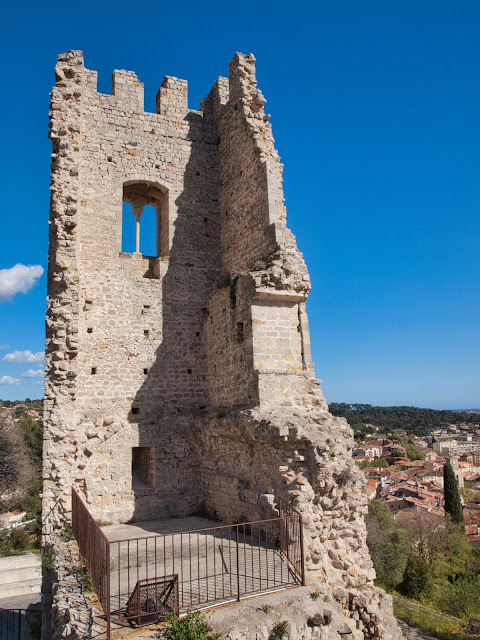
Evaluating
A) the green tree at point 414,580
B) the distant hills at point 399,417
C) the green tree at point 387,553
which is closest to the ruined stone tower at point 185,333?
the green tree at point 387,553

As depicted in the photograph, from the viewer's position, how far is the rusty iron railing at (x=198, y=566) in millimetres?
5680

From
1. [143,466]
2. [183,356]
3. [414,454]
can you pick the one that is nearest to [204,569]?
[143,466]

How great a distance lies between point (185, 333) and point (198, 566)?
6266 mm

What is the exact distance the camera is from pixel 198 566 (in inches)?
245

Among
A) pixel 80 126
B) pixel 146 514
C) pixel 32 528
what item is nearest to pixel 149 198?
pixel 80 126

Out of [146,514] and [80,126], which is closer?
A: [146,514]

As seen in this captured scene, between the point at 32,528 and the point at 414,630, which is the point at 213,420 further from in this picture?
the point at 32,528

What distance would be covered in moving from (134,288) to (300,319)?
4.07 meters

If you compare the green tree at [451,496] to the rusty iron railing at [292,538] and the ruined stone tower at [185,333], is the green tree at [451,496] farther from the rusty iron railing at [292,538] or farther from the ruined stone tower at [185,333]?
the rusty iron railing at [292,538]

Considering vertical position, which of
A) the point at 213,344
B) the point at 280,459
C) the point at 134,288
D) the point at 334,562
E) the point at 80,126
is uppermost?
the point at 80,126

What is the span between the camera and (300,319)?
9750 mm

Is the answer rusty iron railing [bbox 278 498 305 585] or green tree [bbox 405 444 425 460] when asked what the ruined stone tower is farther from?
green tree [bbox 405 444 425 460]

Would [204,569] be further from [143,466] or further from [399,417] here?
[399,417]

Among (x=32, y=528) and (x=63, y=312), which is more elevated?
(x=63, y=312)
